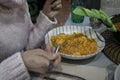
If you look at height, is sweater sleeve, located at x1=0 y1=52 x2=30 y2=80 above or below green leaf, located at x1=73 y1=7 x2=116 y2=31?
below

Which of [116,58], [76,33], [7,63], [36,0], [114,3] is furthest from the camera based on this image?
[36,0]

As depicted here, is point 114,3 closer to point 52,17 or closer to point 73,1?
point 73,1

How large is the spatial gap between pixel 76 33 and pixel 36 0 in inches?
46.5

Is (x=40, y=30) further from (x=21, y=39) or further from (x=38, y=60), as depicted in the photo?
(x=38, y=60)

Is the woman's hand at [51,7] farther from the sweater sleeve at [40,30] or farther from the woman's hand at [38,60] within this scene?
the woman's hand at [38,60]

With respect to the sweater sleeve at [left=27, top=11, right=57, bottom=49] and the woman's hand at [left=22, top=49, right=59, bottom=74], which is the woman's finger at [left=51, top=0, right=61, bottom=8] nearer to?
the sweater sleeve at [left=27, top=11, right=57, bottom=49]

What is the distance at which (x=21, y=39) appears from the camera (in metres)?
0.97

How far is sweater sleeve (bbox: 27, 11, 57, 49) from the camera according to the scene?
101cm

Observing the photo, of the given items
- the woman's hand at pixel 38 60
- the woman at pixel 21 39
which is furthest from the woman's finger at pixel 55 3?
the woman's hand at pixel 38 60

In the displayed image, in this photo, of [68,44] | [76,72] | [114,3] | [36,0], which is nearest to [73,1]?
[114,3]

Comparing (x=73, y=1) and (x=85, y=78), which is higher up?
(x=73, y=1)

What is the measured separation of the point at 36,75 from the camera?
0.80 m

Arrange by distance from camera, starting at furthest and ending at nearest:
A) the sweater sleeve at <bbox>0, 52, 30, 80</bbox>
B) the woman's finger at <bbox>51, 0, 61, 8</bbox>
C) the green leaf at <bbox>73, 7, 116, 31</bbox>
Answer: the woman's finger at <bbox>51, 0, 61, 8</bbox> < the green leaf at <bbox>73, 7, 116, 31</bbox> < the sweater sleeve at <bbox>0, 52, 30, 80</bbox>

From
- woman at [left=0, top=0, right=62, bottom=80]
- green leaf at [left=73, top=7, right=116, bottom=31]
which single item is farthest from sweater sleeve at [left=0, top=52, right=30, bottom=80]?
green leaf at [left=73, top=7, right=116, bottom=31]
